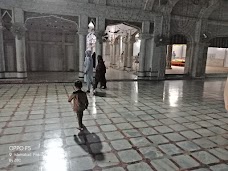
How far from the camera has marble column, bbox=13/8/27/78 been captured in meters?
8.15

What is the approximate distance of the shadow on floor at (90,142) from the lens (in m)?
2.93

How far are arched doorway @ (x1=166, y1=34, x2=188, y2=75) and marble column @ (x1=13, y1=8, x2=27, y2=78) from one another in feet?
25.3

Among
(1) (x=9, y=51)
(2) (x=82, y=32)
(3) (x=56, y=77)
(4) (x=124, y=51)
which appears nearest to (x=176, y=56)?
(4) (x=124, y=51)

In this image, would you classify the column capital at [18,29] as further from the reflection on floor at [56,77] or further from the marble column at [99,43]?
the marble column at [99,43]

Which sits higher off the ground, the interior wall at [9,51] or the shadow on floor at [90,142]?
the interior wall at [9,51]

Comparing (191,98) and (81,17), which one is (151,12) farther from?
(191,98)

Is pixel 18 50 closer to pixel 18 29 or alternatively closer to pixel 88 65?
pixel 18 29

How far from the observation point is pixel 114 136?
354 centimetres

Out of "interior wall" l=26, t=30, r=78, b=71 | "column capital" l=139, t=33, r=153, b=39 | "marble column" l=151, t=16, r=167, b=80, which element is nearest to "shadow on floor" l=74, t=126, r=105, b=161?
"column capital" l=139, t=33, r=153, b=39

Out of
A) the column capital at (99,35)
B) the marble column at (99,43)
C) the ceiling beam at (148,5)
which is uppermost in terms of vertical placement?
the ceiling beam at (148,5)

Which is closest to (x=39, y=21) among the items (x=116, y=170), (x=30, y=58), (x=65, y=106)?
(x=30, y=58)

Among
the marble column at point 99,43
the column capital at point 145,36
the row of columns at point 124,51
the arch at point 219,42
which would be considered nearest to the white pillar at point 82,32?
the marble column at point 99,43

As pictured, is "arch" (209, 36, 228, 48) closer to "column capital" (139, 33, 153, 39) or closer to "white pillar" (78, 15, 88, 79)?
"column capital" (139, 33, 153, 39)

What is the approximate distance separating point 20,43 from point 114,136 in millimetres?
7101
